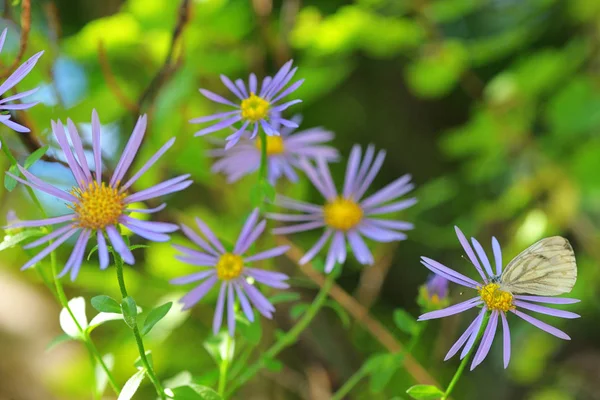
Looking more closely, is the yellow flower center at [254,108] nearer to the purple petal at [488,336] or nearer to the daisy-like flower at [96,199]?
the daisy-like flower at [96,199]

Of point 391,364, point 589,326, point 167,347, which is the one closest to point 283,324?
point 167,347

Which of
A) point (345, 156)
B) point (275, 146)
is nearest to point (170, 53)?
point (275, 146)

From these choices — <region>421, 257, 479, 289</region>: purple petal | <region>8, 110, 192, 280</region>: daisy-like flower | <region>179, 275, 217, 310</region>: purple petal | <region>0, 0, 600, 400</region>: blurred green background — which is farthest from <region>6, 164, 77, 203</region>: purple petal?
<region>0, 0, 600, 400</region>: blurred green background

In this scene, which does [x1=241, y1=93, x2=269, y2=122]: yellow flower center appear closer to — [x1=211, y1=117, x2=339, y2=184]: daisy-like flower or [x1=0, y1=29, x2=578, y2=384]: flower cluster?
[x1=0, y1=29, x2=578, y2=384]: flower cluster

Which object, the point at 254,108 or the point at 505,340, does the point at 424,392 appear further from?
the point at 254,108

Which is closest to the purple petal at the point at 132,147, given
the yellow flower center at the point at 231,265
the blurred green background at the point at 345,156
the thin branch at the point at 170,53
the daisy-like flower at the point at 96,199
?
the daisy-like flower at the point at 96,199

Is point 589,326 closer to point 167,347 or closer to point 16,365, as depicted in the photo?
point 167,347
